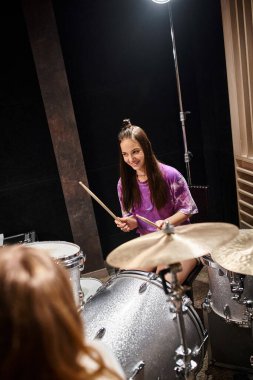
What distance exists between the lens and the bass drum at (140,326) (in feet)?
4.91

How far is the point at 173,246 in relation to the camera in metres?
1.24

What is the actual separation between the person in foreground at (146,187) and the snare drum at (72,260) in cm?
41

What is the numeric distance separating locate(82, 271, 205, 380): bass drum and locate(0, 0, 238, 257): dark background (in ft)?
5.91

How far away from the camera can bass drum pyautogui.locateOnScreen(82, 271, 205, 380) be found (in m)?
1.50

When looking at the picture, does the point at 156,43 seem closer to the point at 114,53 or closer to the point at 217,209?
the point at 114,53

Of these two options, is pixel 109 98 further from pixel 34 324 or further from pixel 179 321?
pixel 34 324

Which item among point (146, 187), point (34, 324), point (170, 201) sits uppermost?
point (34, 324)

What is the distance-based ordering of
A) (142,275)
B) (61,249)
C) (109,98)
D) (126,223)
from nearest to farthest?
(142,275), (61,249), (126,223), (109,98)

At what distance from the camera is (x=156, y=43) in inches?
130

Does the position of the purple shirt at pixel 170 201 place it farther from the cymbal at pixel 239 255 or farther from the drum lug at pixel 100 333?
the drum lug at pixel 100 333

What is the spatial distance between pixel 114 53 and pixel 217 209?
1932mm

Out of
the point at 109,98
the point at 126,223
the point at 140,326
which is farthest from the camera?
the point at 109,98

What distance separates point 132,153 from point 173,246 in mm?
1224

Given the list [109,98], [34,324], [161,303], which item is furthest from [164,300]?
[109,98]
